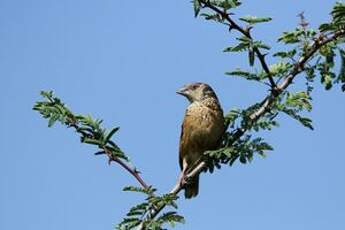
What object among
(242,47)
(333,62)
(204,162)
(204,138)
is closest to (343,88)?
(333,62)

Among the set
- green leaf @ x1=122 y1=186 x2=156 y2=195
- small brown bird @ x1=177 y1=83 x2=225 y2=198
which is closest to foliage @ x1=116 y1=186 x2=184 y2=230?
green leaf @ x1=122 y1=186 x2=156 y2=195

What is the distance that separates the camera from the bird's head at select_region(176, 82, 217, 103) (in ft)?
23.6

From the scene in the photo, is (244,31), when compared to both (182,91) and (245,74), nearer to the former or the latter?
(245,74)

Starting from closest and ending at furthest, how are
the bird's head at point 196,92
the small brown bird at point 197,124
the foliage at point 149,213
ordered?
1. the foliage at point 149,213
2. the small brown bird at point 197,124
3. the bird's head at point 196,92

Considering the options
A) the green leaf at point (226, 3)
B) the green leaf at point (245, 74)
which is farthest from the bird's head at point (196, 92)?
the green leaf at point (226, 3)

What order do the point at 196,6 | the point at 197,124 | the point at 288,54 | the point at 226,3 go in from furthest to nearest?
1. the point at 197,124
2. the point at 288,54
3. the point at 226,3
4. the point at 196,6

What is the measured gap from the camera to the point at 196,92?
23.8 ft

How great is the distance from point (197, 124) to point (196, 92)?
591mm

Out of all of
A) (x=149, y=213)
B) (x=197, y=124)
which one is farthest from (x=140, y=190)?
(x=197, y=124)

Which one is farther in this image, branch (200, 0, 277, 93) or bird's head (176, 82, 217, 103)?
bird's head (176, 82, 217, 103)

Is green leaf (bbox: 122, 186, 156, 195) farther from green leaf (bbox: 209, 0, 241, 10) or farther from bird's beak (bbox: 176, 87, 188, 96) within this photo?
bird's beak (bbox: 176, 87, 188, 96)

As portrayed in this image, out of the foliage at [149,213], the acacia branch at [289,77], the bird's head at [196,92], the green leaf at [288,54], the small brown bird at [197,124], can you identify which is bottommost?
the foliage at [149,213]

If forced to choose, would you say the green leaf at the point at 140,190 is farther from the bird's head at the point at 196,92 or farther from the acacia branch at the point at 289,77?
the bird's head at the point at 196,92

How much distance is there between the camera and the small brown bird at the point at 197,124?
6473 millimetres
